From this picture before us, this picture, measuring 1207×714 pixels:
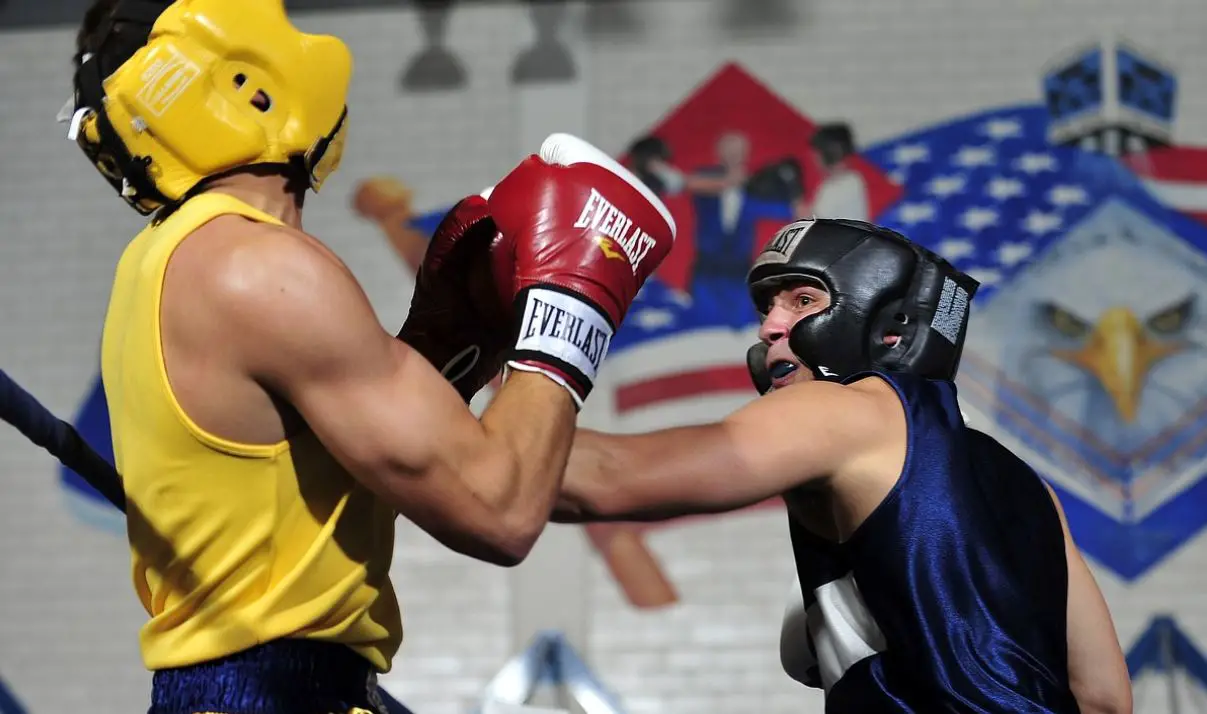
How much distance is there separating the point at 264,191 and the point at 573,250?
Result: 0.48 metres

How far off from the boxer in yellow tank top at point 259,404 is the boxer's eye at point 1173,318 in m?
5.00

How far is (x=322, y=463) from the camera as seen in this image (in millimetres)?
1872

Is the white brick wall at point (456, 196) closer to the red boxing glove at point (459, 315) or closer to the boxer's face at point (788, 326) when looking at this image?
the boxer's face at point (788, 326)

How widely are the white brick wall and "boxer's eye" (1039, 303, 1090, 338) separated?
1013 mm

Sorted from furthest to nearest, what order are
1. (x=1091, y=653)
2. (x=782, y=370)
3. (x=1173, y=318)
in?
(x=1173, y=318)
(x=782, y=370)
(x=1091, y=653)

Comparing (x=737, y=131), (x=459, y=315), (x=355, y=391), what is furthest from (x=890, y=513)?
(x=737, y=131)

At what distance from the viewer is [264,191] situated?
78.2 inches

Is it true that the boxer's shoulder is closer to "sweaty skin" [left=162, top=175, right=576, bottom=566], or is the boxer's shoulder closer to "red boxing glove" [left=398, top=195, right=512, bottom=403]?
"sweaty skin" [left=162, top=175, right=576, bottom=566]

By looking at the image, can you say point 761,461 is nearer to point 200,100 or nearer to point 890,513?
point 890,513

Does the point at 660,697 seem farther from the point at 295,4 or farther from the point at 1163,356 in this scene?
the point at 295,4

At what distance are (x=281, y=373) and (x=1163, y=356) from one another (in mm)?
5321

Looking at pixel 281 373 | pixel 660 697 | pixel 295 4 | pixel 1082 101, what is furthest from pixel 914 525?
pixel 295 4

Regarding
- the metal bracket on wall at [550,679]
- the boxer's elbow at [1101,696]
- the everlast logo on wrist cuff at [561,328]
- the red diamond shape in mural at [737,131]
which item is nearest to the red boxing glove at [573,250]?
the everlast logo on wrist cuff at [561,328]

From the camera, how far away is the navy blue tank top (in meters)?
2.18
